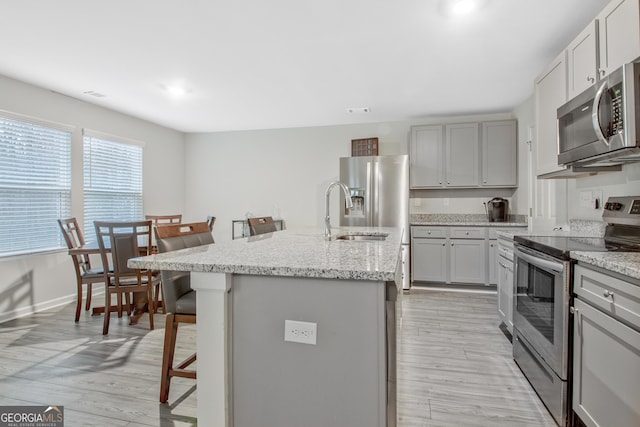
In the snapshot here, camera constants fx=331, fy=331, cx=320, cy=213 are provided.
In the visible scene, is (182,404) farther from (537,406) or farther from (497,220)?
(497,220)

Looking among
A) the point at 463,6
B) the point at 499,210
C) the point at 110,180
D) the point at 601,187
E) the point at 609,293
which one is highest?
the point at 463,6

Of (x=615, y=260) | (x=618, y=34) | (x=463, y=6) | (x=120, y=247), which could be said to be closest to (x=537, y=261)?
(x=615, y=260)

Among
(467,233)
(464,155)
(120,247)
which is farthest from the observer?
(464,155)

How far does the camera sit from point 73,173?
398cm

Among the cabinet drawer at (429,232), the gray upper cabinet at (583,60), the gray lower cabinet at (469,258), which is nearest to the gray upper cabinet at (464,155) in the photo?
the cabinet drawer at (429,232)

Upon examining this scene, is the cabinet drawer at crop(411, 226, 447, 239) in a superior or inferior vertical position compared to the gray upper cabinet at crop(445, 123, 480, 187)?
inferior

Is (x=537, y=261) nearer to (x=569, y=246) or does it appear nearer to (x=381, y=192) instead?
(x=569, y=246)

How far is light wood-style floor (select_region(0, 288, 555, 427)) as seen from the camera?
1787 millimetres

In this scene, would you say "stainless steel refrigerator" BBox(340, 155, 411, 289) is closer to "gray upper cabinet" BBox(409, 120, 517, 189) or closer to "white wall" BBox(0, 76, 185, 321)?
"gray upper cabinet" BBox(409, 120, 517, 189)

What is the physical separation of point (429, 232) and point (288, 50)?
9.54 feet

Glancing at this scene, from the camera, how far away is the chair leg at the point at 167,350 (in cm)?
180

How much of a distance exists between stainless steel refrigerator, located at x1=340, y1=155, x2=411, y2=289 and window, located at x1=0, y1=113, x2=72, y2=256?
3.47 meters

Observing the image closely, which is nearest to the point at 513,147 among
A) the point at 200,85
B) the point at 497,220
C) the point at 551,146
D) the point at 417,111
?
the point at 497,220

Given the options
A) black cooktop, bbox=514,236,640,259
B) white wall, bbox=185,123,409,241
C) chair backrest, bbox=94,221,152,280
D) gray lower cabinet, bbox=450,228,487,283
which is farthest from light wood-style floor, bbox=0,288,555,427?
white wall, bbox=185,123,409,241
